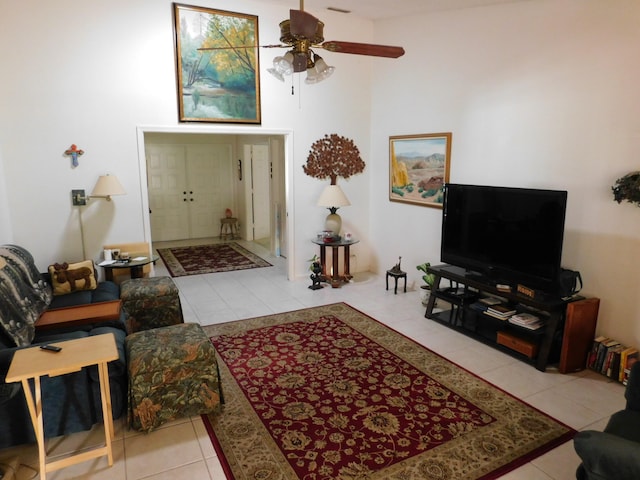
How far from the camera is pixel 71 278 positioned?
13.7 ft

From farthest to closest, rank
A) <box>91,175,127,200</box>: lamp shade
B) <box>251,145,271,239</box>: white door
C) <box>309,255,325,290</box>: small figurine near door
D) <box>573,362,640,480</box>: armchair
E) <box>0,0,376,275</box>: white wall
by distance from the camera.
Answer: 1. <box>251,145,271,239</box>: white door
2. <box>309,255,325,290</box>: small figurine near door
3. <box>91,175,127,200</box>: lamp shade
4. <box>0,0,376,275</box>: white wall
5. <box>573,362,640,480</box>: armchair

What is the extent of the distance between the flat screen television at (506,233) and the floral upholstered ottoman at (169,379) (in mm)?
2636

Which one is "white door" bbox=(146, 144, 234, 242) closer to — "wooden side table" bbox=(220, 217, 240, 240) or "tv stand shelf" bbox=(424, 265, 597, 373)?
"wooden side table" bbox=(220, 217, 240, 240)

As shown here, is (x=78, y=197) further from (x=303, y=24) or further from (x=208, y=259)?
(x=303, y=24)

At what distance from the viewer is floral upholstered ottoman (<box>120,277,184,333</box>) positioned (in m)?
4.02

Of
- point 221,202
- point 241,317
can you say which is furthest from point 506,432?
point 221,202

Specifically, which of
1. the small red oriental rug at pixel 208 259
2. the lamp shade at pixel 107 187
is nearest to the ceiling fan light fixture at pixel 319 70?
the lamp shade at pixel 107 187

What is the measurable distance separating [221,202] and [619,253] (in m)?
7.51

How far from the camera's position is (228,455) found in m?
2.58

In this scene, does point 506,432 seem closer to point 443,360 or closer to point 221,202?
point 443,360

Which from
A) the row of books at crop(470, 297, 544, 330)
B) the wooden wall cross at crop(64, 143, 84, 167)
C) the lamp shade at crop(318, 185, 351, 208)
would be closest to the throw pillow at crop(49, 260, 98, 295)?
the wooden wall cross at crop(64, 143, 84, 167)

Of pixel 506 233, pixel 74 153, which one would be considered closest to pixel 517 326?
pixel 506 233

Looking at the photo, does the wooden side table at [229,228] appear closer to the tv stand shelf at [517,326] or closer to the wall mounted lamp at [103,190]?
the wall mounted lamp at [103,190]

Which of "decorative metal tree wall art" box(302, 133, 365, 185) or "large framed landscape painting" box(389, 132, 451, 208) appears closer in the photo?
"large framed landscape painting" box(389, 132, 451, 208)
